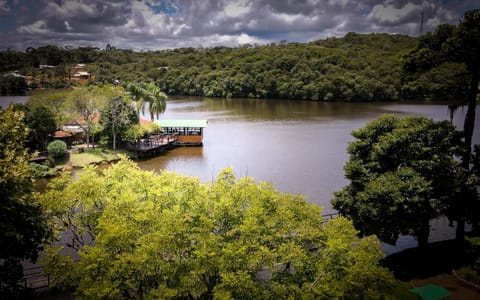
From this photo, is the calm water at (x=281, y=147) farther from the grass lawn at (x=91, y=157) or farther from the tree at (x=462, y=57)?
the tree at (x=462, y=57)

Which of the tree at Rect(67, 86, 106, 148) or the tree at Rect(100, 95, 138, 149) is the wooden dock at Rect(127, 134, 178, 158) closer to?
the tree at Rect(100, 95, 138, 149)

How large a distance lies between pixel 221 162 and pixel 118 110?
11.7 m

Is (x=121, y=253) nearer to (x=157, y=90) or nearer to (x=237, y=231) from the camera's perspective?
(x=237, y=231)

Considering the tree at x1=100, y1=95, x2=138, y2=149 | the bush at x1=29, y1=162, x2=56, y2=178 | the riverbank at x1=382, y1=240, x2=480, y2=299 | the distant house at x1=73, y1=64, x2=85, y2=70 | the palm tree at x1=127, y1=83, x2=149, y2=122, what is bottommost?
the riverbank at x1=382, y1=240, x2=480, y2=299

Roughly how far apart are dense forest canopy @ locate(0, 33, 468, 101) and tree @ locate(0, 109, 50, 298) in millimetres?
66795

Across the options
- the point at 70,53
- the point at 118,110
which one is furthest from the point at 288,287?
the point at 70,53

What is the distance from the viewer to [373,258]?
32.2 feet

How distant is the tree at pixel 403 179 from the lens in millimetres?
16031

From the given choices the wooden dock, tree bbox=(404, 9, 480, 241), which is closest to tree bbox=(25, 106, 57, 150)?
the wooden dock

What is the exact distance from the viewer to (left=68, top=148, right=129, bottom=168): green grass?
108 ft

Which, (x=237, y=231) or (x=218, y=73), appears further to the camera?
(x=218, y=73)

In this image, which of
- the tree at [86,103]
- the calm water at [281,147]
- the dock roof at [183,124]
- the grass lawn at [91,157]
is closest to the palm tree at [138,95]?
the dock roof at [183,124]

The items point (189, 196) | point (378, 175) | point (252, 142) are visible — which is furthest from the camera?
point (252, 142)

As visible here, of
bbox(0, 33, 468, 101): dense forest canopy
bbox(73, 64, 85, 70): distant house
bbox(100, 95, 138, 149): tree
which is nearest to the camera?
bbox(100, 95, 138, 149): tree
